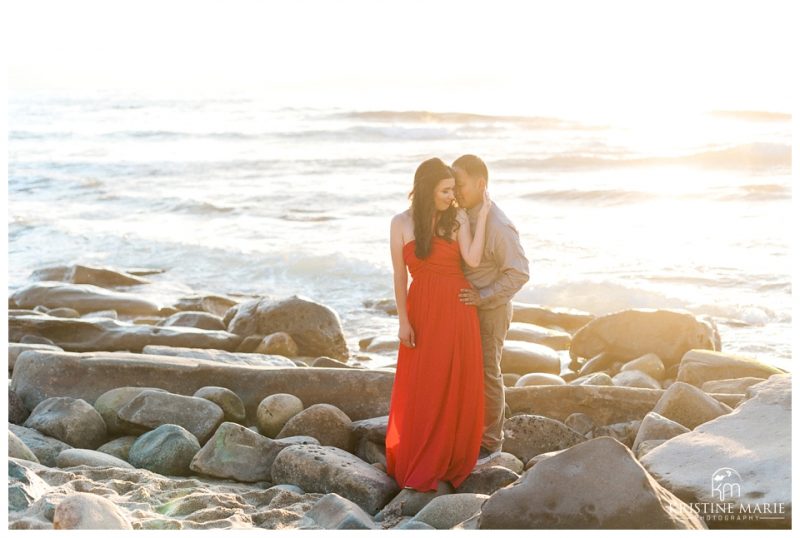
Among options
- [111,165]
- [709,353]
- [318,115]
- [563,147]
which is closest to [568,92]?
[318,115]

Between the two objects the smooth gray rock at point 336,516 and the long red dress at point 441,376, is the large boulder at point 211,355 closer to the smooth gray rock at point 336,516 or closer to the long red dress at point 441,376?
the long red dress at point 441,376

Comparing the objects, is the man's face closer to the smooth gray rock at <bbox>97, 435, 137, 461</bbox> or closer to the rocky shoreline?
the rocky shoreline

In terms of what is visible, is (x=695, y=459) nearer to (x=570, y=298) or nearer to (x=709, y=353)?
(x=709, y=353)

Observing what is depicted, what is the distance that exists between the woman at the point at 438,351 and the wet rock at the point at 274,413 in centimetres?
121

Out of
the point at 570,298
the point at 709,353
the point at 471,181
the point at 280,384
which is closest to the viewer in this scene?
the point at 471,181

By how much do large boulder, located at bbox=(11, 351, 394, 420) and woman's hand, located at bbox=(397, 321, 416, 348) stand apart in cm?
128

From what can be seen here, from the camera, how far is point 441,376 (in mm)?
5699

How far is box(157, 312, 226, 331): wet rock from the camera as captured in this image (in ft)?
34.0

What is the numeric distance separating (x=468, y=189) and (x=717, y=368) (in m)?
3.35

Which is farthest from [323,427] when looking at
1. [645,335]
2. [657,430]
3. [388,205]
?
[388,205]

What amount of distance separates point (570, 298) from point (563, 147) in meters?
21.0

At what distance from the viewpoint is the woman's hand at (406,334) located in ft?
18.7

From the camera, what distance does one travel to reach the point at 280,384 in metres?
7.08

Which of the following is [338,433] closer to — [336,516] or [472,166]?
[336,516]
